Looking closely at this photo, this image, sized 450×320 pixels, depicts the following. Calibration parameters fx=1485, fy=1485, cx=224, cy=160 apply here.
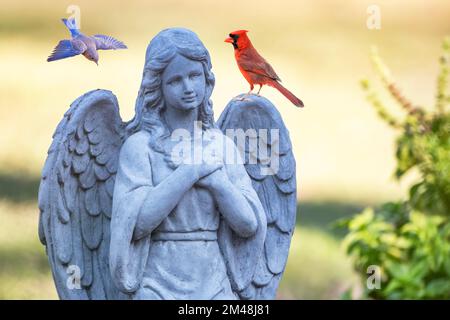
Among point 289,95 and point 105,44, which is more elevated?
point 105,44

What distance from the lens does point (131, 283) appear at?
584 centimetres

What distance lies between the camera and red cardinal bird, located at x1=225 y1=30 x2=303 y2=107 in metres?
6.31

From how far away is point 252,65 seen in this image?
20.7 feet

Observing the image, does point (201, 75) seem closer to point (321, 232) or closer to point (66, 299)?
point (66, 299)

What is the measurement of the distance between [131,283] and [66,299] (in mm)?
333

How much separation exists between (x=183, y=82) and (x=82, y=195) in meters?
0.64

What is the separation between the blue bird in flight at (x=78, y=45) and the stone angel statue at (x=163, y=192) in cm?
21

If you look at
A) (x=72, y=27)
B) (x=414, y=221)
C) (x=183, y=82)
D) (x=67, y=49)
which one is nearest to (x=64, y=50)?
(x=67, y=49)

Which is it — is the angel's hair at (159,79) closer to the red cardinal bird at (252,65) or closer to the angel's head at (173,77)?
the angel's head at (173,77)

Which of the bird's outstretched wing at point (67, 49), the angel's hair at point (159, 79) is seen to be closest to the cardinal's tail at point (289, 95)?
the angel's hair at point (159, 79)

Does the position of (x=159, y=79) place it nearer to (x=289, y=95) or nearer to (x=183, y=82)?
(x=183, y=82)

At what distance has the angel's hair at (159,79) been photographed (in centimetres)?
588

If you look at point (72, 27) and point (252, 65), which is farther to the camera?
point (252, 65)

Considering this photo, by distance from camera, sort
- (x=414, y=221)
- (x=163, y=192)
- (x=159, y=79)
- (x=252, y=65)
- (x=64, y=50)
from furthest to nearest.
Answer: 1. (x=414, y=221)
2. (x=252, y=65)
3. (x=64, y=50)
4. (x=159, y=79)
5. (x=163, y=192)
